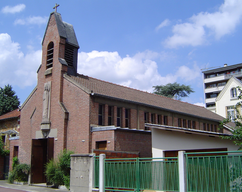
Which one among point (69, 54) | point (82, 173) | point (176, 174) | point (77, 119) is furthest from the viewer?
point (69, 54)

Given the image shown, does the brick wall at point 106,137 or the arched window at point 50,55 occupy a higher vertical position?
the arched window at point 50,55

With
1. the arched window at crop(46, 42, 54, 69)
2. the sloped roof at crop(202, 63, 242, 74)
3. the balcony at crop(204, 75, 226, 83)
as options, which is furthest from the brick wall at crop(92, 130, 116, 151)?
the balcony at crop(204, 75, 226, 83)

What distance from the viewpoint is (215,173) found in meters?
8.23

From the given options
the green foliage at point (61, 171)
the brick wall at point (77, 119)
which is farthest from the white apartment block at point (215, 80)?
the green foliage at point (61, 171)

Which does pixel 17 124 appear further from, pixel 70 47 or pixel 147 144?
pixel 147 144

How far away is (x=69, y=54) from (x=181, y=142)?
504 inches

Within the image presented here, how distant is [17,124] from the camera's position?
31672mm

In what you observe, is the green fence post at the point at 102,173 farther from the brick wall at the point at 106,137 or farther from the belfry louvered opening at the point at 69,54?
the belfry louvered opening at the point at 69,54

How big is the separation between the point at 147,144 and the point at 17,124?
17.9 meters

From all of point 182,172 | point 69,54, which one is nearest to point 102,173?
point 182,172

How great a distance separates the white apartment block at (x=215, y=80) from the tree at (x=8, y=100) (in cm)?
4472

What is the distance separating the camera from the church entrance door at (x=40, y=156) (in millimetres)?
21475

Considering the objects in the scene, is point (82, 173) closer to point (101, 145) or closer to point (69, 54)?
point (101, 145)

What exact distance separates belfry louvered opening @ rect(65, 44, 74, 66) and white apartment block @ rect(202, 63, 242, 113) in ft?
169
